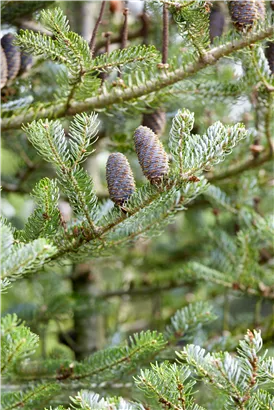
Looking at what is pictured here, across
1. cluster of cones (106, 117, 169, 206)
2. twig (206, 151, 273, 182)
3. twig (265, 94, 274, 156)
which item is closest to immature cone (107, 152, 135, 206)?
cluster of cones (106, 117, 169, 206)

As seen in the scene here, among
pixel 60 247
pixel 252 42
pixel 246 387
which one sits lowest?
pixel 246 387

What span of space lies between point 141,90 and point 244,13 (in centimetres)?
18

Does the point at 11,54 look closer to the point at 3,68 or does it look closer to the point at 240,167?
the point at 3,68

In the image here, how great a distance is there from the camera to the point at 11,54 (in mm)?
754

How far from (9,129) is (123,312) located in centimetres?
108

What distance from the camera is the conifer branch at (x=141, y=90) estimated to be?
2.19ft

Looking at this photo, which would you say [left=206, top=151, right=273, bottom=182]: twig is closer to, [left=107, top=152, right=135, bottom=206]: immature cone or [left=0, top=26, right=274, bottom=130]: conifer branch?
[left=0, top=26, right=274, bottom=130]: conifer branch

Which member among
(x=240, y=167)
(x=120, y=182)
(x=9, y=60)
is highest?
(x=9, y=60)

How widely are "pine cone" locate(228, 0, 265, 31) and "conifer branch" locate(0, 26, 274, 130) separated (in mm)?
17

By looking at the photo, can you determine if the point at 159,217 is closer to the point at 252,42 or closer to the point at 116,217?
the point at 116,217

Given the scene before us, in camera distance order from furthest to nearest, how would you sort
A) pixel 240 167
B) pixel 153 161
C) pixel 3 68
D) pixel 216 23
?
pixel 240 167
pixel 216 23
pixel 3 68
pixel 153 161

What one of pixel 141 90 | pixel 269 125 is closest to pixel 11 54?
pixel 141 90

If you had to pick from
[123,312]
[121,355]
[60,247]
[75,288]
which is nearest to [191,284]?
[75,288]

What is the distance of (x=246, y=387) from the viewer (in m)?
0.53
